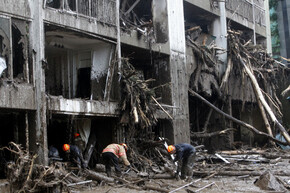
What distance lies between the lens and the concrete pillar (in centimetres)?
2051

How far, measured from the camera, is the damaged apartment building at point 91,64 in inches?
553

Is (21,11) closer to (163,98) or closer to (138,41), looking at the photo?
(138,41)

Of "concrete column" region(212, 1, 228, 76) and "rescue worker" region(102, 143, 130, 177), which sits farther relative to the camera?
"concrete column" region(212, 1, 228, 76)

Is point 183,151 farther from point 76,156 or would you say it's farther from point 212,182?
point 76,156

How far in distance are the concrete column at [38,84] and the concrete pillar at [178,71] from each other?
7482 millimetres

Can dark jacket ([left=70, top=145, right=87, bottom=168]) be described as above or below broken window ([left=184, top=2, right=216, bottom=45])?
below

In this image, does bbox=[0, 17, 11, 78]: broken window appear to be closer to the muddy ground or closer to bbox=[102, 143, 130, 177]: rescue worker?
the muddy ground

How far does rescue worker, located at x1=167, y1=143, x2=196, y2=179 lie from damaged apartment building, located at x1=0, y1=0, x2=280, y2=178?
2.80 meters

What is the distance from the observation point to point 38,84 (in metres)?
14.2

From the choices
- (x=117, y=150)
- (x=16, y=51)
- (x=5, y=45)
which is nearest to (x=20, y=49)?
(x=16, y=51)

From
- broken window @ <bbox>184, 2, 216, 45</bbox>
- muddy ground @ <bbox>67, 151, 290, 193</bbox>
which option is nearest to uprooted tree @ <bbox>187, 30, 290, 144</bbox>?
broken window @ <bbox>184, 2, 216, 45</bbox>

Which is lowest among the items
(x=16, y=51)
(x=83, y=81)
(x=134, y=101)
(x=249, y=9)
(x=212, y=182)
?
(x=212, y=182)

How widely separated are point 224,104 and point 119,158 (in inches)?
421

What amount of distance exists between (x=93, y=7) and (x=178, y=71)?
571 cm
